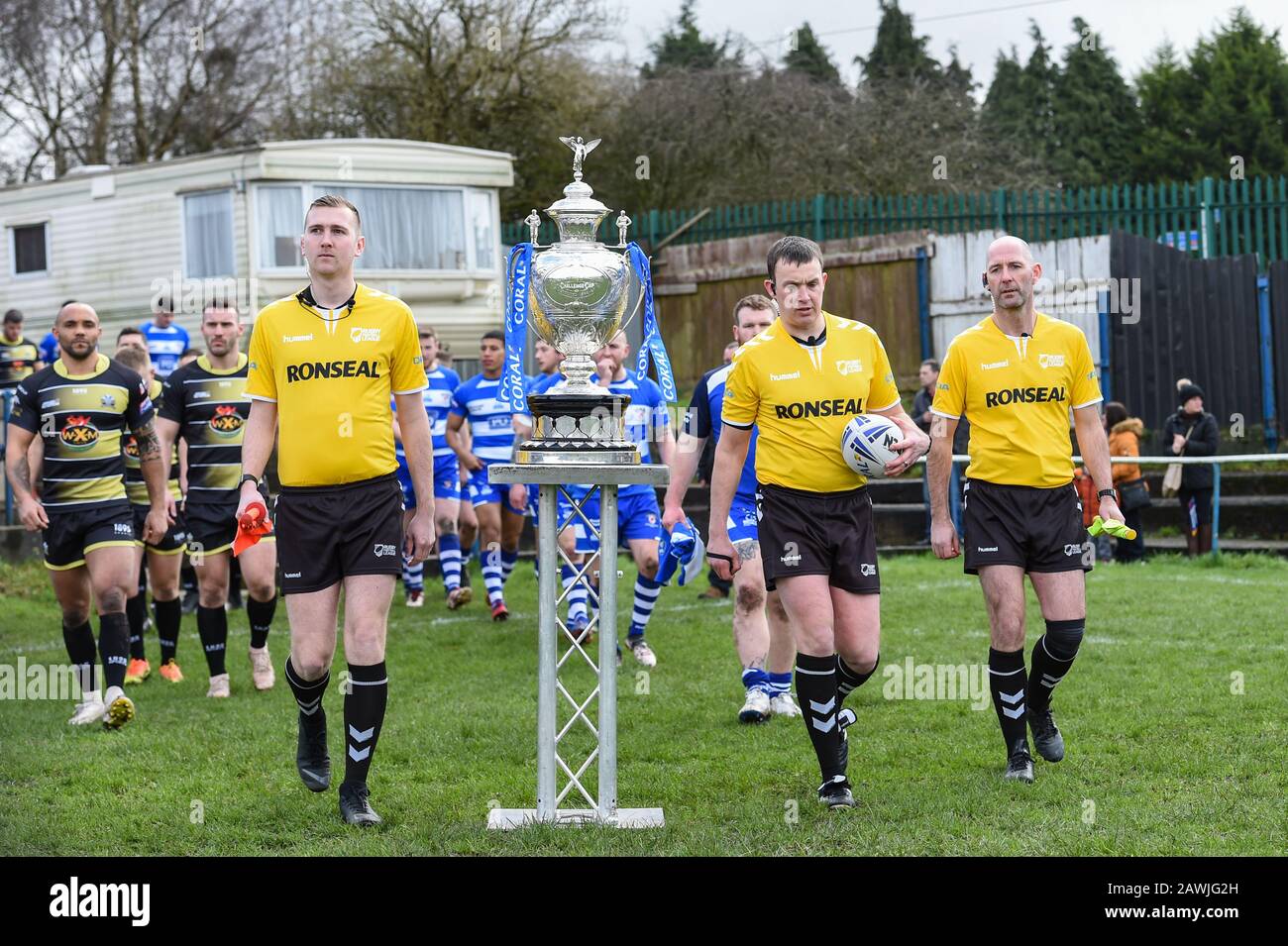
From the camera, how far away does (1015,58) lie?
4672 cm

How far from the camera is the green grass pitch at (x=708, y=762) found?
18.5ft

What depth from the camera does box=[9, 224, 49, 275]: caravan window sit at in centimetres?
2420

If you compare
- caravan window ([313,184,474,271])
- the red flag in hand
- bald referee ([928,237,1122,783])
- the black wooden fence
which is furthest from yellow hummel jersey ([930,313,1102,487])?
caravan window ([313,184,474,271])

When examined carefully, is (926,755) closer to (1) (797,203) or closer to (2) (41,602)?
(2) (41,602)

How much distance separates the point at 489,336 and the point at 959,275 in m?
9.73

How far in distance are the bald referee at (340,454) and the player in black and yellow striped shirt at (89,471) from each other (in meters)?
2.90

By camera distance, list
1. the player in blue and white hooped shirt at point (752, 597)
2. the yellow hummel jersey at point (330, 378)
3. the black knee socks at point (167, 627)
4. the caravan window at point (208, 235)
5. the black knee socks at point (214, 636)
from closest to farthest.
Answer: the yellow hummel jersey at point (330, 378) < the player in blue and white hooped shirt at point (752, 597) < the black knee socks at point (214, 636) < the black knee socks at point (167, 627) < the caravan window at point (208, 235)

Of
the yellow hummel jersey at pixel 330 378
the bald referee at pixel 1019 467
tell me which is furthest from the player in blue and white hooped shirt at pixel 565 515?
the yellow hummel jersey at pixel 330 378

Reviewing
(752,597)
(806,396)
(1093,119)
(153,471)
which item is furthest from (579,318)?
(1093,119)

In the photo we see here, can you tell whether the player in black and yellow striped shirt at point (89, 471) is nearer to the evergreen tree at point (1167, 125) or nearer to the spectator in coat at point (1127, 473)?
the spectator in coat at point (1127, 473)

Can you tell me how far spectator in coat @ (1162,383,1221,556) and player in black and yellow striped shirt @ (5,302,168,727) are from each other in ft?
35.4

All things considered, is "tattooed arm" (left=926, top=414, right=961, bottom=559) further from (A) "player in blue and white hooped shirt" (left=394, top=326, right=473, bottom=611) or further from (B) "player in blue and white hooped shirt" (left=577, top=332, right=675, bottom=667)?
(A) "player in blue and white hooped shirt" (left=394, top=326, right=473, bottom=611)

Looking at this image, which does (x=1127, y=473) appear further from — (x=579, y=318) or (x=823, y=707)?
(x=579, y=318)
